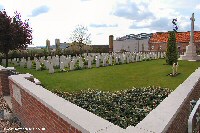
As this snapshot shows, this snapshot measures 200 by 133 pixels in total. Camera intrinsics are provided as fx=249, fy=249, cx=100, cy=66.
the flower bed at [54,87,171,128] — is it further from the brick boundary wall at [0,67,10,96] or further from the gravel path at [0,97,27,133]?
the brick boundary wall at [0,67,10,96]

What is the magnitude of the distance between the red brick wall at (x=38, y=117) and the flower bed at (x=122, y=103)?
164cm

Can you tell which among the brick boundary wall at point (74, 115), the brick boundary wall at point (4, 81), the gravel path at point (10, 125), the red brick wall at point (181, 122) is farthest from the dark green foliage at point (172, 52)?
the gravel path at point (10, 125)

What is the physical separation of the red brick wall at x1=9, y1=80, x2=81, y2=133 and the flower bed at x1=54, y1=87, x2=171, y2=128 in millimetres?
1644

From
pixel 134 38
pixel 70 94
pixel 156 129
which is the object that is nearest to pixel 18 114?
pixel 70 94

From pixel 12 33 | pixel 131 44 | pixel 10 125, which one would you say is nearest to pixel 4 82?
pixel 10 125

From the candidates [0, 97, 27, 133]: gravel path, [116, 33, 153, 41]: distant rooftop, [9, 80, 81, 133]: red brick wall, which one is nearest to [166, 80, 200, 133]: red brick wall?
[9, 80, 81, 133]: red brick wall

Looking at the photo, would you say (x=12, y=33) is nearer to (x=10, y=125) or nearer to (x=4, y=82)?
(x=4, y=82)

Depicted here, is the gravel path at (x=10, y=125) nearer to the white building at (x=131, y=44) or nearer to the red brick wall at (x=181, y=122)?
the red brick wall at (x=181, y=122)

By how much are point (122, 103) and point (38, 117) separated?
303 cm

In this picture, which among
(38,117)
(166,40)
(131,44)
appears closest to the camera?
(38,117)

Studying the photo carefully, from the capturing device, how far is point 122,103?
746 centimetres

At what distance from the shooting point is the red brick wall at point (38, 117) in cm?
390

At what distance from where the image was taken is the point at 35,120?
5.39 m

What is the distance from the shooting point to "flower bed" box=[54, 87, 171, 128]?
599 cm
